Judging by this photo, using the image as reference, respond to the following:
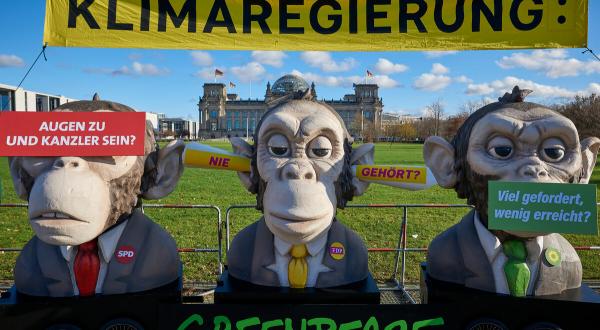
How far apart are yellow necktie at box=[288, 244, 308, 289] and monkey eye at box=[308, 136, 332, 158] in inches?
22.5

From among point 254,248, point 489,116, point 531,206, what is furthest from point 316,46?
point 531,206

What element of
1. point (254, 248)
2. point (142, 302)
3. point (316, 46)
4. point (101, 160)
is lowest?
point (142, 302)

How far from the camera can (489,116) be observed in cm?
266

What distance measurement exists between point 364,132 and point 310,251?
5716 centimetres

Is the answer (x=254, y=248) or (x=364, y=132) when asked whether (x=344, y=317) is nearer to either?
(x=254, y=248)

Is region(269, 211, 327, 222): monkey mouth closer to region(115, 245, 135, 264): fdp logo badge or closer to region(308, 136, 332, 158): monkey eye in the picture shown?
region(308, 136, 332, 158): monkey eye

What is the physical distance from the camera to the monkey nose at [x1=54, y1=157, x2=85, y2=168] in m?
2.55

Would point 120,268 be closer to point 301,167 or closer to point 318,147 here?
point 301,167

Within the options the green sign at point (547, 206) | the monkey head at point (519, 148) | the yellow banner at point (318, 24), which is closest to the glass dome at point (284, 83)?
the yellow banner at point (318, 24)

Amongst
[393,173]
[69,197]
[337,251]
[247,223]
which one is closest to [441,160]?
[393,173]

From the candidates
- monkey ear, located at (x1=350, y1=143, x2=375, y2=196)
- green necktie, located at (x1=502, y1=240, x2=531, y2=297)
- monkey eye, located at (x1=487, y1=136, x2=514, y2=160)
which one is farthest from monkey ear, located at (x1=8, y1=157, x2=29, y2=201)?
green necktie, located at (x1=502, y1=240, x2=531, y2=297)

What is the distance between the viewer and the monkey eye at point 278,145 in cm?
271

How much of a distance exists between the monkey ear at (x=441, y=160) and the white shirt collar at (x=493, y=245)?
0.37 meters

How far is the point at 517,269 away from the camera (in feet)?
8.68
